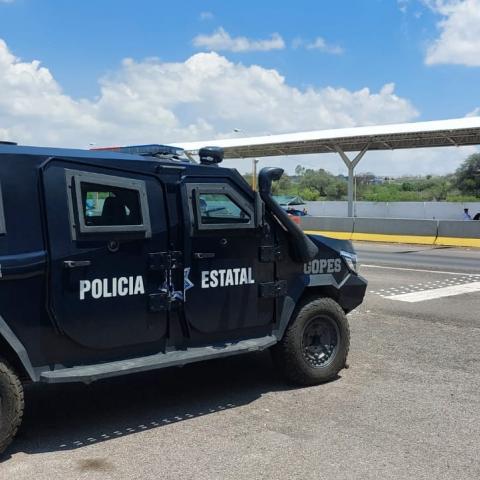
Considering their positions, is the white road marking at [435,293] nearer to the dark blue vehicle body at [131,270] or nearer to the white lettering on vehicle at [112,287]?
the dark blue vehicle body at [131,270]

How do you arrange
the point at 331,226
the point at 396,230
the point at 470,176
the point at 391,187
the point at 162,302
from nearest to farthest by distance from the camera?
1. the point at 162,302
2. the point at 396,230
3. the point at 331,226
4. the point at 470,176
5. the point at 391,187

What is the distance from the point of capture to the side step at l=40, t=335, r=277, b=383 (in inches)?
171

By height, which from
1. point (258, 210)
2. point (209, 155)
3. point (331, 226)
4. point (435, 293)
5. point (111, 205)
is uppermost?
point (209, 155)

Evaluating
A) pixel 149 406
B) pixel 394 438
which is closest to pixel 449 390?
pixel 394 438

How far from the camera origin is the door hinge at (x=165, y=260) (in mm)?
4789

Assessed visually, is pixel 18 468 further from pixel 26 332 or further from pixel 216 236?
pixel 216 236

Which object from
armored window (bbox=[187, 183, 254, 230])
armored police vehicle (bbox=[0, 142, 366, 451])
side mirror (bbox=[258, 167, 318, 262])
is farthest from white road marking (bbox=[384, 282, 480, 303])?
armored window (bbox=[187, 183, 254, 230])

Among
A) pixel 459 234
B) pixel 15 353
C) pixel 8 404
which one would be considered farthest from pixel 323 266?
pixel 459 234

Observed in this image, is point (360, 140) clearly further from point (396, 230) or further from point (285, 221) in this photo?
point (285, 221)

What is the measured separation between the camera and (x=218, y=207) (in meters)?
5.22

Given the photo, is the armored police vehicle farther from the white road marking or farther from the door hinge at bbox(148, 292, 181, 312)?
the white road marking

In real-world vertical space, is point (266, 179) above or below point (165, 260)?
above

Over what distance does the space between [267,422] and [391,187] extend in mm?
89365

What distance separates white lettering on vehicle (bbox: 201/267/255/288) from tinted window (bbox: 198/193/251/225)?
40 cm
